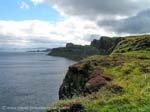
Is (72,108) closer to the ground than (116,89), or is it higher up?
closer to the ground

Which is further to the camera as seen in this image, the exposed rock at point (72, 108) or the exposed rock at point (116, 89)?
the exposed rock at point (116, 89)

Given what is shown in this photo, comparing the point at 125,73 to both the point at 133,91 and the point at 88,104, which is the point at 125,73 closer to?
the point at 133,91

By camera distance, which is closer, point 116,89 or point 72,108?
point 72,108

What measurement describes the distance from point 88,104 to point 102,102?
118 centimetres

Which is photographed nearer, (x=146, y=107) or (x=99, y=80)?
(x=146, y=107)

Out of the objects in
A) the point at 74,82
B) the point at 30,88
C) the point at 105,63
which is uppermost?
the point at 105,63

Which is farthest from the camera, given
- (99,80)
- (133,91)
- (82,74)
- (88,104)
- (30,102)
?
(30,102)

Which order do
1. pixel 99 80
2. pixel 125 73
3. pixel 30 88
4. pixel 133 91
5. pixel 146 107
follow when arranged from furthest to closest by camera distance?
pixel 30 88
pixel 125 73
pixel 99 80
pixel 133 91
pixel 146 107

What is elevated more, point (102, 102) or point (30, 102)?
point (102, 102)

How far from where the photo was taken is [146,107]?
71.1 ft

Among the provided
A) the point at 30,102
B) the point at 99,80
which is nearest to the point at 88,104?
the point at 99,80

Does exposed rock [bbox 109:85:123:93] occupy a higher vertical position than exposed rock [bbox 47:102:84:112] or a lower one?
higher

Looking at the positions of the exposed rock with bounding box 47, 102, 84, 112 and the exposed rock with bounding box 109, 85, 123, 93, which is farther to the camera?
the exposed rock with bounding box 109, 85, 123, 93

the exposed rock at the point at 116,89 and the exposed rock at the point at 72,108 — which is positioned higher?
the exposed rock at the point at 116,89
